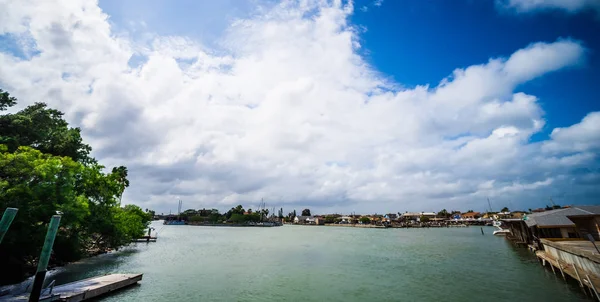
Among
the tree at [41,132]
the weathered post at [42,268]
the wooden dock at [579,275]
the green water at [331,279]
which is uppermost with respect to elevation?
the tree at [41,132]

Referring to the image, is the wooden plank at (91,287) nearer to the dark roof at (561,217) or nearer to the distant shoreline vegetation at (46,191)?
the distant shoreline vegetation at (46,191)

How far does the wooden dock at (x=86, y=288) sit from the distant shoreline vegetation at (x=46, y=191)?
4.28 metres

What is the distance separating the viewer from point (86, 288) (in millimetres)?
19797

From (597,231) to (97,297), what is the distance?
50.3 m

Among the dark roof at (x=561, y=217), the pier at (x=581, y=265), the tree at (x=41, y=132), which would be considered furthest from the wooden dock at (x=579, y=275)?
the tree at (x=41, y=132)

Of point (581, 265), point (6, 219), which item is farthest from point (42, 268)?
point (581, 265)

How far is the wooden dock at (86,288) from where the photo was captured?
56.3 ft

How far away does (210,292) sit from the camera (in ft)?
78.2

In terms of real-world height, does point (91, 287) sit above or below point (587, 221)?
below

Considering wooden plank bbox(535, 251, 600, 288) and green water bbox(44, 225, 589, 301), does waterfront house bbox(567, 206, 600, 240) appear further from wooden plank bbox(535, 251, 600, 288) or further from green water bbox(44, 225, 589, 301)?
green water bbox(44, 225, 589, 301)

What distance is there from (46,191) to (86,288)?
7.33 m

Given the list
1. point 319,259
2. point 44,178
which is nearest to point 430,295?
point 319,259

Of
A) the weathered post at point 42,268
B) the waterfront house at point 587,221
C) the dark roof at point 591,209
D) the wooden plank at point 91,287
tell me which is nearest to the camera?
the weathered post at point 42,268

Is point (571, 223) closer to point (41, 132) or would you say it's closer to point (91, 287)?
point (91, 287)
